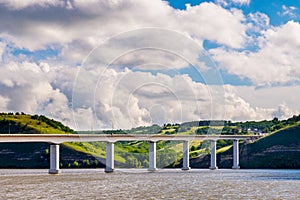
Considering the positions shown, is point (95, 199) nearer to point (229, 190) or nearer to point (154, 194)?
point (154, 194)

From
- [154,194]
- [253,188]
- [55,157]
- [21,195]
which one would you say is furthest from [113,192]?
[55,157]

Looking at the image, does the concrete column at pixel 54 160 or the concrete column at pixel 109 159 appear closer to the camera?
the concrete column at pixel 54 160

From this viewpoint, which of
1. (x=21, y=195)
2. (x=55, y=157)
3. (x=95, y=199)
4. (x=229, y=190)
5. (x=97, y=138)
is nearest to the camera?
(x=95, y=199)

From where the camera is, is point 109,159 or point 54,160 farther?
point 109,159

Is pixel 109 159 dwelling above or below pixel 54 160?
below

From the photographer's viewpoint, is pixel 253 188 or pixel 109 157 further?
pixel 109 157

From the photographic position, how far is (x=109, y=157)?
192 metres

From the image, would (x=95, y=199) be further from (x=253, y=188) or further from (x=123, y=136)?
(x=123, y=136)

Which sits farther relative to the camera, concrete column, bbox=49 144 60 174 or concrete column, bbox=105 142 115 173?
concrete column, bbox=105 142 115 173

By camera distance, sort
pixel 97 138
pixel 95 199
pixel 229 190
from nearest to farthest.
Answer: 1. pixel 95 199
2. pixel 229 190
3. pixel 97 138

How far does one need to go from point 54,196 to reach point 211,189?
1173 inches

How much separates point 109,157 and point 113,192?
92057 millimetres

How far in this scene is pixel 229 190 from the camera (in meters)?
106

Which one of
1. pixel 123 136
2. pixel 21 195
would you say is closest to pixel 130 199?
pixel 21 195
